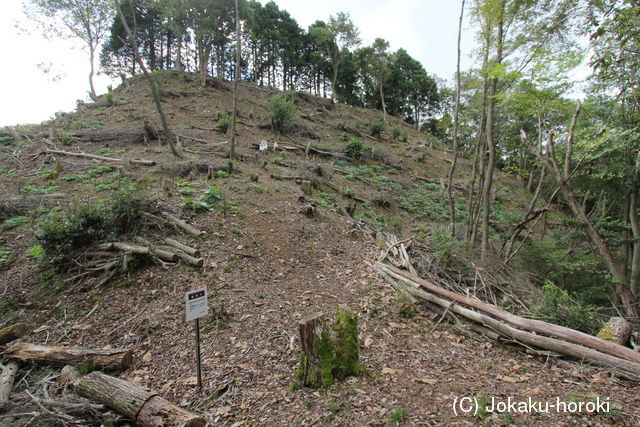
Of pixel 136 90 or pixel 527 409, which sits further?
pixel 136 90

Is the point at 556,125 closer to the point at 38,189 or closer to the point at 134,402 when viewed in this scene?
the point at 134,402

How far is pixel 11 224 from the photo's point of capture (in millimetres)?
6434

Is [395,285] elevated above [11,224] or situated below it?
below

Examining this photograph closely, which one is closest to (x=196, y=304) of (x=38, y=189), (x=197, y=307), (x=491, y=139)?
(x=197, y=307)

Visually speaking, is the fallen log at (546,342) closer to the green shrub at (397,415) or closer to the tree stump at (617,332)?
the tree stump at (617,332)

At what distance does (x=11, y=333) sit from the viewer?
3.64 meters

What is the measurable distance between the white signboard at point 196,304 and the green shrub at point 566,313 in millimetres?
5108

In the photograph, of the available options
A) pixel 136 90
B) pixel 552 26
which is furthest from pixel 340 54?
pixel 552 26

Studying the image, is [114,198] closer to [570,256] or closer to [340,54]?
[570,256]

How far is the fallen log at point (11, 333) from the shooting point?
3580mm

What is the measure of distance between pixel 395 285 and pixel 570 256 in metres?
7.38

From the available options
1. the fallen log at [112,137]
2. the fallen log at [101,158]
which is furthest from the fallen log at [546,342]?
the fallen log at [112,137]

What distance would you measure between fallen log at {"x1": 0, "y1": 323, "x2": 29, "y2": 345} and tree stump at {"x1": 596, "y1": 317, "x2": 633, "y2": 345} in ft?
26.1

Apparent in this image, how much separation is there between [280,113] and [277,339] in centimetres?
1585
